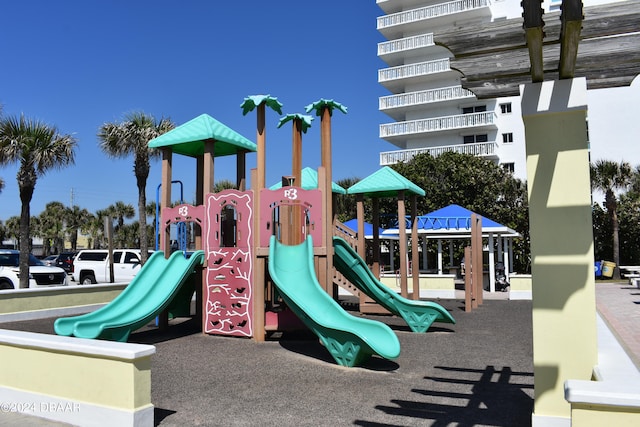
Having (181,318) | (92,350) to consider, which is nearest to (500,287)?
(181,318)

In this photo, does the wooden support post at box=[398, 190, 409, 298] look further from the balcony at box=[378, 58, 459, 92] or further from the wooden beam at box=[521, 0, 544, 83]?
the balcony at box=[378, 58, 459, 92]

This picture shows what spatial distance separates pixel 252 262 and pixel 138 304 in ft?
7.63

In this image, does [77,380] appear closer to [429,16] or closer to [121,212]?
[429,16]

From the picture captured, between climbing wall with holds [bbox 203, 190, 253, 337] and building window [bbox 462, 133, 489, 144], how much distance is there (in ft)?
108

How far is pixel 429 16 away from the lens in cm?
4209

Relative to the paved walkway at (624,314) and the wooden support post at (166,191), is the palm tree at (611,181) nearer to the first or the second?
the paved walkway at (624,314)

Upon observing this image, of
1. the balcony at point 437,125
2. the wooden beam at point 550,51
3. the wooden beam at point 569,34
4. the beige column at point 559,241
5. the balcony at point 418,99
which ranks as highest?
the balcony at point 418,99

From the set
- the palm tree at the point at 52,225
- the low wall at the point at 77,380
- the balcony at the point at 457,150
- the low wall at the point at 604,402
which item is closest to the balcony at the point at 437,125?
the balcony at the point at 457,150

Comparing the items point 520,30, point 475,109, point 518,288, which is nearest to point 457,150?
point 475,109

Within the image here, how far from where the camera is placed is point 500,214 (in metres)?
31.1

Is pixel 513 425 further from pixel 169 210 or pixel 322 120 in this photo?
pixel 169 210

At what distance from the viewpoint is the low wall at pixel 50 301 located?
1426 centimetres

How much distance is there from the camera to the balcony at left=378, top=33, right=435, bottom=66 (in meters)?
42.3

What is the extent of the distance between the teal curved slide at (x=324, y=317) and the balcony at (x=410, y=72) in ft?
111
